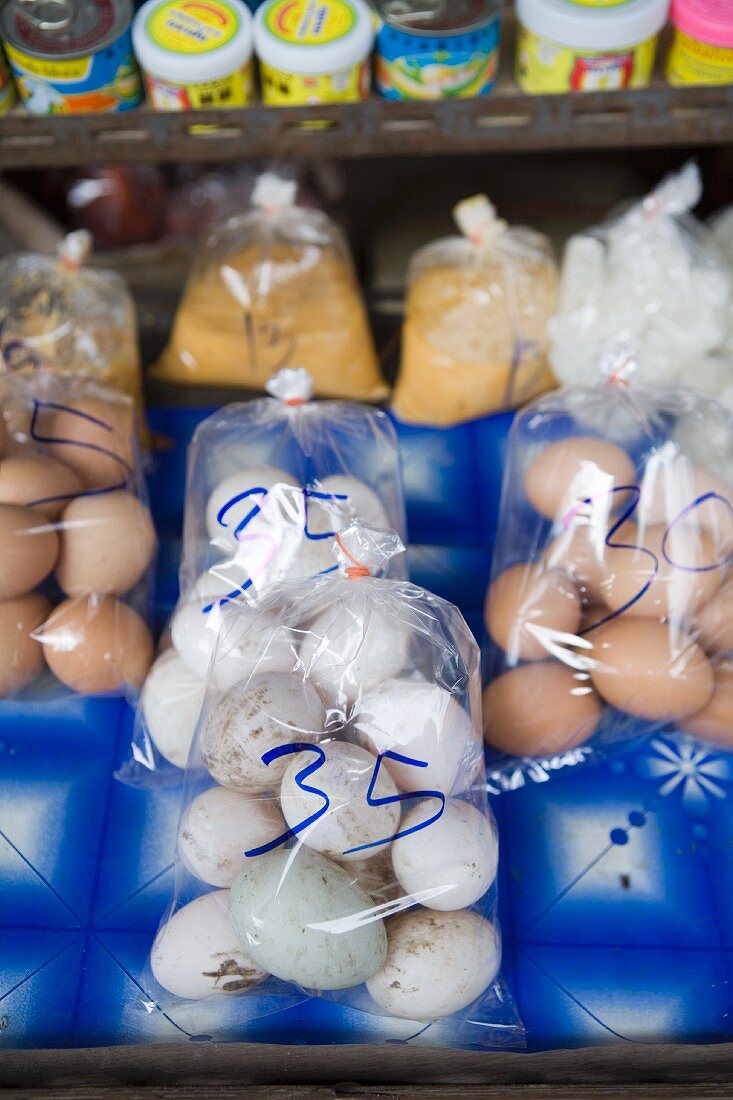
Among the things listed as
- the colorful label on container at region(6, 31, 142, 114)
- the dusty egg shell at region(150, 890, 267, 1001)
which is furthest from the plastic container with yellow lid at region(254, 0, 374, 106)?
the dusty egg shell at region(150, 890, 267, 1001)

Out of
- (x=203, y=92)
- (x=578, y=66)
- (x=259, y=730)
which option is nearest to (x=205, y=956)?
(x=259, y=730)

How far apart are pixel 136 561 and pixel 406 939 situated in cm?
57

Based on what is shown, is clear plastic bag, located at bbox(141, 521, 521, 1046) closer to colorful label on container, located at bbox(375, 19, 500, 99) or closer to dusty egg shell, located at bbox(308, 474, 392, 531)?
dusty egg shell, located at bbox(308, 474, 392, 531)

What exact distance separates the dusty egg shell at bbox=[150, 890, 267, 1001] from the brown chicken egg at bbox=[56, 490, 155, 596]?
1.36 ft

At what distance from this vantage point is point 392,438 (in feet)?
4.37

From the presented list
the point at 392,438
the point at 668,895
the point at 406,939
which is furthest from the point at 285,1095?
the point at 392,438

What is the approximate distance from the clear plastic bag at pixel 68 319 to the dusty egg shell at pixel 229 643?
454mm

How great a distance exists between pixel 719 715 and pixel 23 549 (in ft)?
2.76

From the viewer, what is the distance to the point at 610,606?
3.85 ft

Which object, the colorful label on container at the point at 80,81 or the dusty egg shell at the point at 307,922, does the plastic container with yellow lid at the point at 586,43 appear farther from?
the dusty egg shell at the point at 307,922

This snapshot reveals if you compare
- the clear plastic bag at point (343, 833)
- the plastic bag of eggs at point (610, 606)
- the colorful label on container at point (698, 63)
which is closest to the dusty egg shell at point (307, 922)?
the clear plastic bag at point (343, 833)

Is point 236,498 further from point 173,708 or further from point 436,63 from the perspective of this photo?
point 436,63

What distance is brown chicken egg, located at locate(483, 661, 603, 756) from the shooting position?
114 centimetres

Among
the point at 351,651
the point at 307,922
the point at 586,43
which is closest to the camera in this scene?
the point at 307,922
